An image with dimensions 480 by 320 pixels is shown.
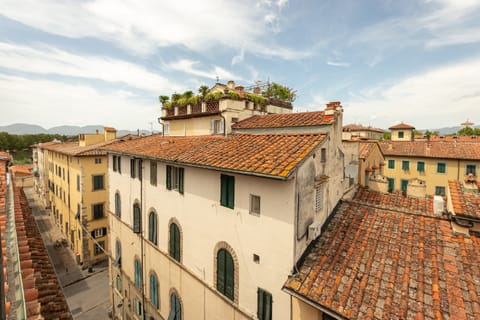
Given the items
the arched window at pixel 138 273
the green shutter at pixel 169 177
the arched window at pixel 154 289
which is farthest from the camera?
the arched window at pixel 138 273

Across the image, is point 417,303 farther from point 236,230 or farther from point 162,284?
point 162,284

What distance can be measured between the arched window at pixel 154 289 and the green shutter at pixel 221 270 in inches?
221

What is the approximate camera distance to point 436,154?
1123 inches

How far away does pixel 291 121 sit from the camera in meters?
10.7

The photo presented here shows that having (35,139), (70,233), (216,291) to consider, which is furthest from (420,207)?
(35,139)

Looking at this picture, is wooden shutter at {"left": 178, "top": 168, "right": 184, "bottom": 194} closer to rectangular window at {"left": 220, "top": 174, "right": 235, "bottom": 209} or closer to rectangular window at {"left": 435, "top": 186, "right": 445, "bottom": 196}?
rectangular window at {"left": 220, "top": 174, "right": 235, "bottom": 209}

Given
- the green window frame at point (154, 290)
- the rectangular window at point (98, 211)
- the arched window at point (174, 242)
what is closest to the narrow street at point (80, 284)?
the rectangular window at point (98, 211)

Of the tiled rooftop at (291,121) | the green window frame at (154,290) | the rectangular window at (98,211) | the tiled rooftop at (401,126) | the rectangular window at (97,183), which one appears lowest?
the green window frame at (154,290)

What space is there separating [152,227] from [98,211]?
1531 centimetres

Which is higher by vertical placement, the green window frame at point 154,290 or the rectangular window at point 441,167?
the rectangular window at point 441,167

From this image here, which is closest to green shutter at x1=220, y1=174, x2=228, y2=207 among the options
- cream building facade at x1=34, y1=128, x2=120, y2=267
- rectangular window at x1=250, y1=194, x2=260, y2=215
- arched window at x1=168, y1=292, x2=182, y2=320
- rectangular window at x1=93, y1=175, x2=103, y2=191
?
rectangular window at x1=250, y1=194, x2=260, y2=215

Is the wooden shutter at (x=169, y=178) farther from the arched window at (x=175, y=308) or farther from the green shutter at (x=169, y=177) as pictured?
the arched window at (x=175, y=308)

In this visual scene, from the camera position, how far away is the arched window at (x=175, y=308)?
11.1 meters

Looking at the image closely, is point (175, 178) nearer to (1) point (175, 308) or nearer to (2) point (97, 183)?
(1) point (175, 308)
